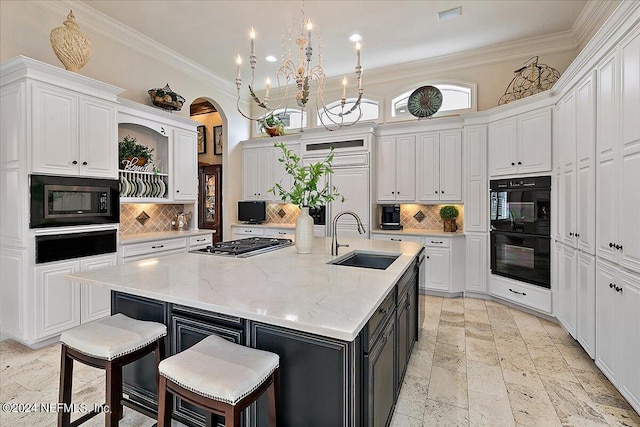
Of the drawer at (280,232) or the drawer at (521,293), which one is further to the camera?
the drawer at (280,232)

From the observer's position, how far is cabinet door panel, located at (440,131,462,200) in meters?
4.47

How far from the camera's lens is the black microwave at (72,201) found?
9.07 feet

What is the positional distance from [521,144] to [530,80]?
3.01ft

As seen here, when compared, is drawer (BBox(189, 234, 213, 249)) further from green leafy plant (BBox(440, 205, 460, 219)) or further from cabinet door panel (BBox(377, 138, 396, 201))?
green leafy plant (BBox(440, 205, 460, 219))

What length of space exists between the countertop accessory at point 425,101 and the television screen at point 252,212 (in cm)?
302

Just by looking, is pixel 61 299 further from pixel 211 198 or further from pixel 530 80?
pixel 530 80

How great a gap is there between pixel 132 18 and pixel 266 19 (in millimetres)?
1537

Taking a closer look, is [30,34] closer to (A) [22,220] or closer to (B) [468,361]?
(A) [22,220]

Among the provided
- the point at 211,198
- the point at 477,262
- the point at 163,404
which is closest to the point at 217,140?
the point at 211,198

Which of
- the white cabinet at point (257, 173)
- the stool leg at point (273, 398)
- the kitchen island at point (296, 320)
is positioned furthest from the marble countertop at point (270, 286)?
the white cabinet at point (257, 173)

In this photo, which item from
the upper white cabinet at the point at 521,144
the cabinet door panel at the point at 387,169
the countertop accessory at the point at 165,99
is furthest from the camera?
the cabinet door panel at the point at 387,169

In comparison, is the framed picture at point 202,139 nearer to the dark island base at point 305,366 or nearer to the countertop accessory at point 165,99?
the countertop accessory at point 165,99

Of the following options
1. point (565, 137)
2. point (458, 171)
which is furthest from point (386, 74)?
point (565, 137)

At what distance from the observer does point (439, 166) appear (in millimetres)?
4582
